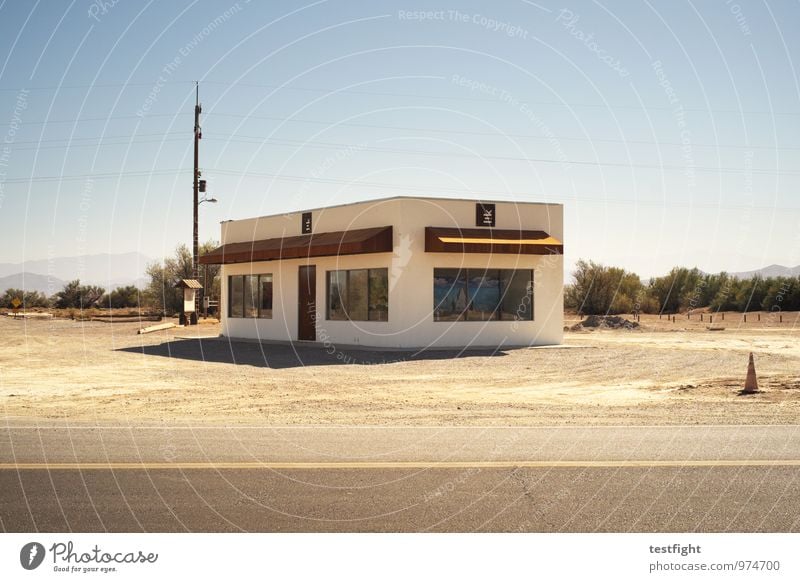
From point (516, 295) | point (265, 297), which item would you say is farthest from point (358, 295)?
point (265, 297)

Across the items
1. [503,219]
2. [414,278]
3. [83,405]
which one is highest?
[503,219]

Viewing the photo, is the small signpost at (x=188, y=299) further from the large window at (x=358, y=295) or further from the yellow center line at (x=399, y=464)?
the yellow center line at (x=399, y=464)

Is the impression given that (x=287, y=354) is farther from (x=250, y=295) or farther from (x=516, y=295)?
(x=516, y=295)

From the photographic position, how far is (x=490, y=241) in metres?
27.2

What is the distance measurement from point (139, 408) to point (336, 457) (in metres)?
6.96

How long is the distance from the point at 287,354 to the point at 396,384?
8.65 meters

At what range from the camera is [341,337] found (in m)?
29.1

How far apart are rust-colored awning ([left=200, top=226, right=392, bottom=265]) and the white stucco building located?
54 mm

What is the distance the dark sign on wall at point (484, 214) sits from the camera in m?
28.0

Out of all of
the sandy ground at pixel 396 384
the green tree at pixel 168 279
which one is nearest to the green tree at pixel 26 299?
the green tree at pixel 168 279

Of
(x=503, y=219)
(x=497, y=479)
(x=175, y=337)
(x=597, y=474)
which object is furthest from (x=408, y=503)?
(x=175, y=337)

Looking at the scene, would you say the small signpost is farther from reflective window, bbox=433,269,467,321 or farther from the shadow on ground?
reflective window, bbox=433,269,467,321

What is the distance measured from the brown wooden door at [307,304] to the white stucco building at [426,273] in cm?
4

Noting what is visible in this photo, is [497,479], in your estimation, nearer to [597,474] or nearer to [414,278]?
[597,474]
